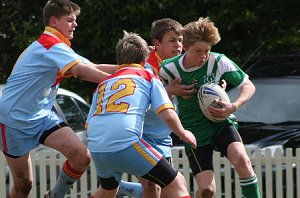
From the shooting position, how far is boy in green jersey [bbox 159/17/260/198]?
8.48 meters

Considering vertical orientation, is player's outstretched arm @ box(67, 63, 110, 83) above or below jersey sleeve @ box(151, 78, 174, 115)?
above

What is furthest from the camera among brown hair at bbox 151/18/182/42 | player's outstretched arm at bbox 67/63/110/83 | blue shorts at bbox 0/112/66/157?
brown hair at bbox 151/18/182/42

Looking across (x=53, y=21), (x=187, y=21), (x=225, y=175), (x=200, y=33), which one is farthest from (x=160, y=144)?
(x=187, y=21)

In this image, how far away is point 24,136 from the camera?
8547 millimetres

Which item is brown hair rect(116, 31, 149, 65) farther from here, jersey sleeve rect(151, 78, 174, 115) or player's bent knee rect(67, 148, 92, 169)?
player's bent knee rect(67, 148, 92, 169)

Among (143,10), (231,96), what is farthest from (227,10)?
(231,96)

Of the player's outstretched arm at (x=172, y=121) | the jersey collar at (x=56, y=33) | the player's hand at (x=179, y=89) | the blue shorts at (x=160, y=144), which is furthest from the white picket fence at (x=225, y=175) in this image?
the player's outstretched arm at (x=172, y=121)

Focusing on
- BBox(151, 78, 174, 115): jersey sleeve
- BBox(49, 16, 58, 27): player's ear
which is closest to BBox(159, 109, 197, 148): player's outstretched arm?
BBox(151, 78, 174, 115): jersey sleeve

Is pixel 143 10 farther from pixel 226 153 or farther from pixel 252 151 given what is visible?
pixel 226 153

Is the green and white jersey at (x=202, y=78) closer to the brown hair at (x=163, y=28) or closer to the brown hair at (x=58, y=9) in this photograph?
the brown hair at (x=163, y=28)

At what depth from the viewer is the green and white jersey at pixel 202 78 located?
8.66 metres

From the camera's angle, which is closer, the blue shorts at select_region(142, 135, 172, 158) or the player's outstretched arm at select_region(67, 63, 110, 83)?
the player's outstretched arm at select_region(67, 63, 110, 83)

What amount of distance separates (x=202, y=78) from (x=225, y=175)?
2.22 m

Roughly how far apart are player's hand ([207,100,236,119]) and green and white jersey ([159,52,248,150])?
0.73 ft
